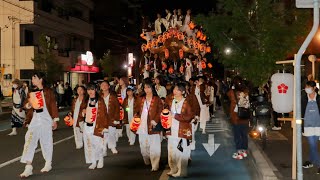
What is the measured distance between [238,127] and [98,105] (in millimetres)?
3060

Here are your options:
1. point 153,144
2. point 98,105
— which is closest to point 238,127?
point 153,144

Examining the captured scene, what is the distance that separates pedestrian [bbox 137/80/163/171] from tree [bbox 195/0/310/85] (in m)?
4.30

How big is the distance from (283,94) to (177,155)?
213 centimetres

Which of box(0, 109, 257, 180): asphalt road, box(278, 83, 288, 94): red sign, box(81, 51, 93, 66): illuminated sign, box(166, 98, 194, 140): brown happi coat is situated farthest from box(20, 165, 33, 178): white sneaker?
box(81, 51, 93, 66): illuminated sign

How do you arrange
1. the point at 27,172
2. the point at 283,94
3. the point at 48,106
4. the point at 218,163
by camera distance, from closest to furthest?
the point at 283,94 → the point at 27,172 → the point at 48,106 → the point at 218,163

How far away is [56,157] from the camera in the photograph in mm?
10523

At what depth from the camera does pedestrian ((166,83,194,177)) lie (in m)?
7.84

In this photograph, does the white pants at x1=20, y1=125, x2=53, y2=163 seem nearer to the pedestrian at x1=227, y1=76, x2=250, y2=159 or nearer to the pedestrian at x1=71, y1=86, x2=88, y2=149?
the pedestrian at x1=71, y1=86, x2=88, y2=149

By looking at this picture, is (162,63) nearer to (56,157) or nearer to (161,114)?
(56,157)

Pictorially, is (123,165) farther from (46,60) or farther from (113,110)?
(46,60)

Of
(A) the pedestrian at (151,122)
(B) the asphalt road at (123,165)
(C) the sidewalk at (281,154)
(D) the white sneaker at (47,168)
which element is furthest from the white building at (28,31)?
(A) the pedestrian at (151,122)

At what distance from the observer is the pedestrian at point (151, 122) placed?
8.59 meters

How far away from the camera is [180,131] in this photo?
783cm

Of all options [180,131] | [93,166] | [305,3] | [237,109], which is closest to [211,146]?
[237,109]
